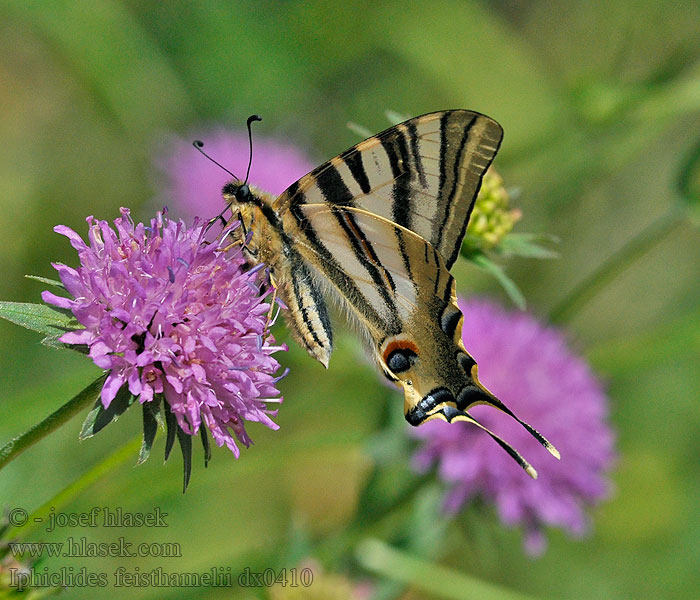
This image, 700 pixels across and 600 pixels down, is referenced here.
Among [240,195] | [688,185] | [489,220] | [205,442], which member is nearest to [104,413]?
[205,442]

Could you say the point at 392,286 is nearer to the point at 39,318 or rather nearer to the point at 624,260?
the point at 39,318

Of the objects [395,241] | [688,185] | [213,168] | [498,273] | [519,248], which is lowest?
[498,273]

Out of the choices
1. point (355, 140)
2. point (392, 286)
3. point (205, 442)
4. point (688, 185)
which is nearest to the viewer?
point (205, 442)

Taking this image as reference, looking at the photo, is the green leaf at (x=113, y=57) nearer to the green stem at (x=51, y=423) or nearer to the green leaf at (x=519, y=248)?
the green leaf at (x=519, y=248)

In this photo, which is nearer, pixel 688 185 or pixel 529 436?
pixel 688 185

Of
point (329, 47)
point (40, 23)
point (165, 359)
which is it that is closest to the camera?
point (165, 359)

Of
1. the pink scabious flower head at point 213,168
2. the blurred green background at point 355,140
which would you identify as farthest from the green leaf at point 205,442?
the pink scabious flower head at point 213,168

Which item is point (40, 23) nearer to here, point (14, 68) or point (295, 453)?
point (14, 68)

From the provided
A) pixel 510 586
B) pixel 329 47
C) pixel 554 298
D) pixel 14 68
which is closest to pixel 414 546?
pixel 510 586
